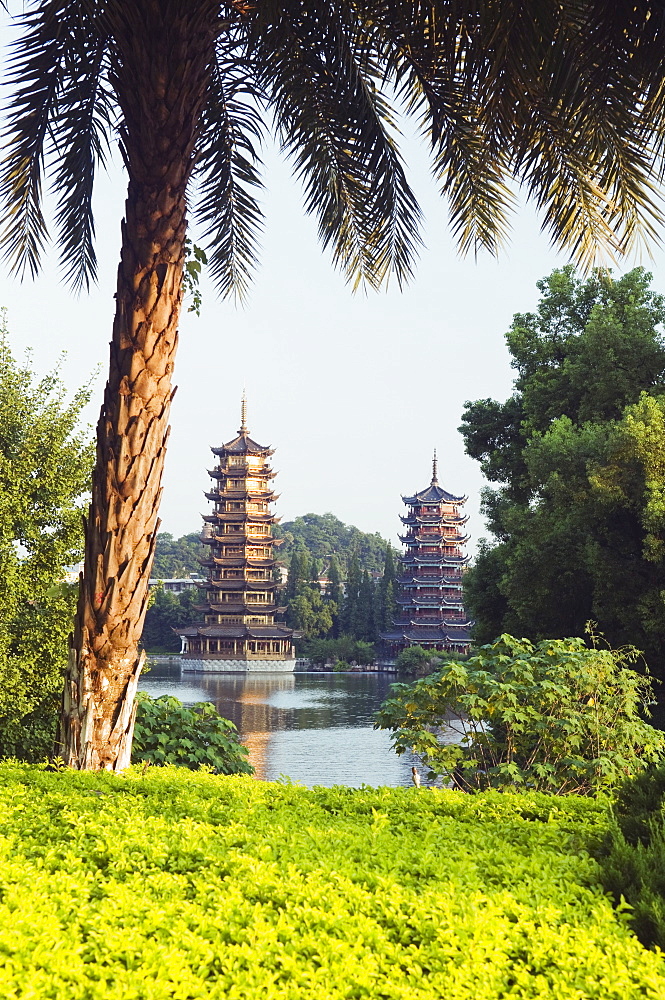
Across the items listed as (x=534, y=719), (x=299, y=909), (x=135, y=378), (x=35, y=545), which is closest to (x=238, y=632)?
(x=35, y=545)

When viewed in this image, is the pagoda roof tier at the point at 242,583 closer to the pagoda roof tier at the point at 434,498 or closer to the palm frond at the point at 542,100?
the pagoda roof tier at the point at 434,498

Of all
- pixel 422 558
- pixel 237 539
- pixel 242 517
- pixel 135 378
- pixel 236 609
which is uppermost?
pixel 242 517

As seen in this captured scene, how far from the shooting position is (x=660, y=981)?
2.19 meters

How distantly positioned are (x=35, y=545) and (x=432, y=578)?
48.0 meters

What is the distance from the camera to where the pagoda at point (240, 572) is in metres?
53.8

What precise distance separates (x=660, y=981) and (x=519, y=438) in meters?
19.8

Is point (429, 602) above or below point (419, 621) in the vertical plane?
above

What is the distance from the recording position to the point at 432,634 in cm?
5378

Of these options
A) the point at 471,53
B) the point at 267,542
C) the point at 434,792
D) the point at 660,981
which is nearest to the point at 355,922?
the point at 660,981

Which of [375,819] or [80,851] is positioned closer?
[80,851]

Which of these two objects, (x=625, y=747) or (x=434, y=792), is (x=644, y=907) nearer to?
(x=434, y=792)

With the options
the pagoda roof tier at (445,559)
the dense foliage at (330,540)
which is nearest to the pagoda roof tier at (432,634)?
the pagoda roof tier at (445,559)

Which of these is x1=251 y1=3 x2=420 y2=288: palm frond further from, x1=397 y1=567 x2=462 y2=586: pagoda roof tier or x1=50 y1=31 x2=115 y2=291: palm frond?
x1=397 y1=567 x2=462 y2=586: pagoda roof tier

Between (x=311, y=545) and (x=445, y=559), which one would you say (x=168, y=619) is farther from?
(x=311, y=545)
